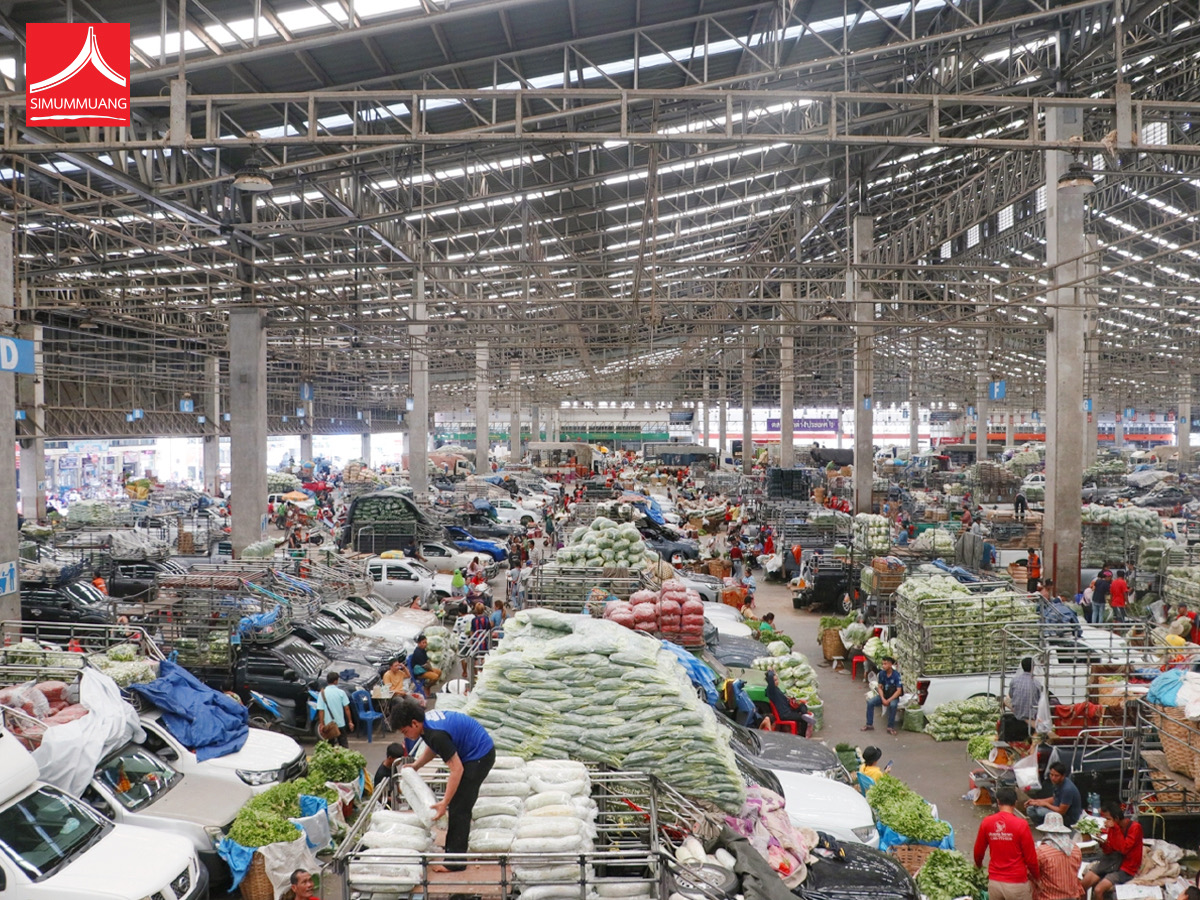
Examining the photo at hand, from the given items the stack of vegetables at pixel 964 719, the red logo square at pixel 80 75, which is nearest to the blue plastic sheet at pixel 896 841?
the stack of vegetables at pixel 964 719

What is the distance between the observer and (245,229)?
19.5 metres

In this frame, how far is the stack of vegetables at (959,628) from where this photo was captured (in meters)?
12.4

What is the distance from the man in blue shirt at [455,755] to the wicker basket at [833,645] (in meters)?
12.4

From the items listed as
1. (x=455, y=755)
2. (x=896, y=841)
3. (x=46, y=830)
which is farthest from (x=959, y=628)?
(x=46, y=830)

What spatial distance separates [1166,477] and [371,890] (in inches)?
1819

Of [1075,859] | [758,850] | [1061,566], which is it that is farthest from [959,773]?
[1061,566]

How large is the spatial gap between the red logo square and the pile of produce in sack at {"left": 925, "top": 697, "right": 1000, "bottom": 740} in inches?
499

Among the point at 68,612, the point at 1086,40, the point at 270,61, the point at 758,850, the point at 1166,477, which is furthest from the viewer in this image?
the point at 1166,477

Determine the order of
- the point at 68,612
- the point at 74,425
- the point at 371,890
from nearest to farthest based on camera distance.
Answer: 1. the point at 371,890
2. the point at 68,612
3. the point at 74,425

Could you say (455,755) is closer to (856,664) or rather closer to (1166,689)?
(1166,689)

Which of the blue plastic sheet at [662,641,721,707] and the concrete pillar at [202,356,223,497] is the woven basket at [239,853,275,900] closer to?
the blue plastic sheet at [662,641,721,707]

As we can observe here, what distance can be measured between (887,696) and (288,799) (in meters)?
8.65

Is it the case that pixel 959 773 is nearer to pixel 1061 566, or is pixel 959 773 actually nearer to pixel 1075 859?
pixel 1075 859

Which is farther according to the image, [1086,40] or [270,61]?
[1086,40]
